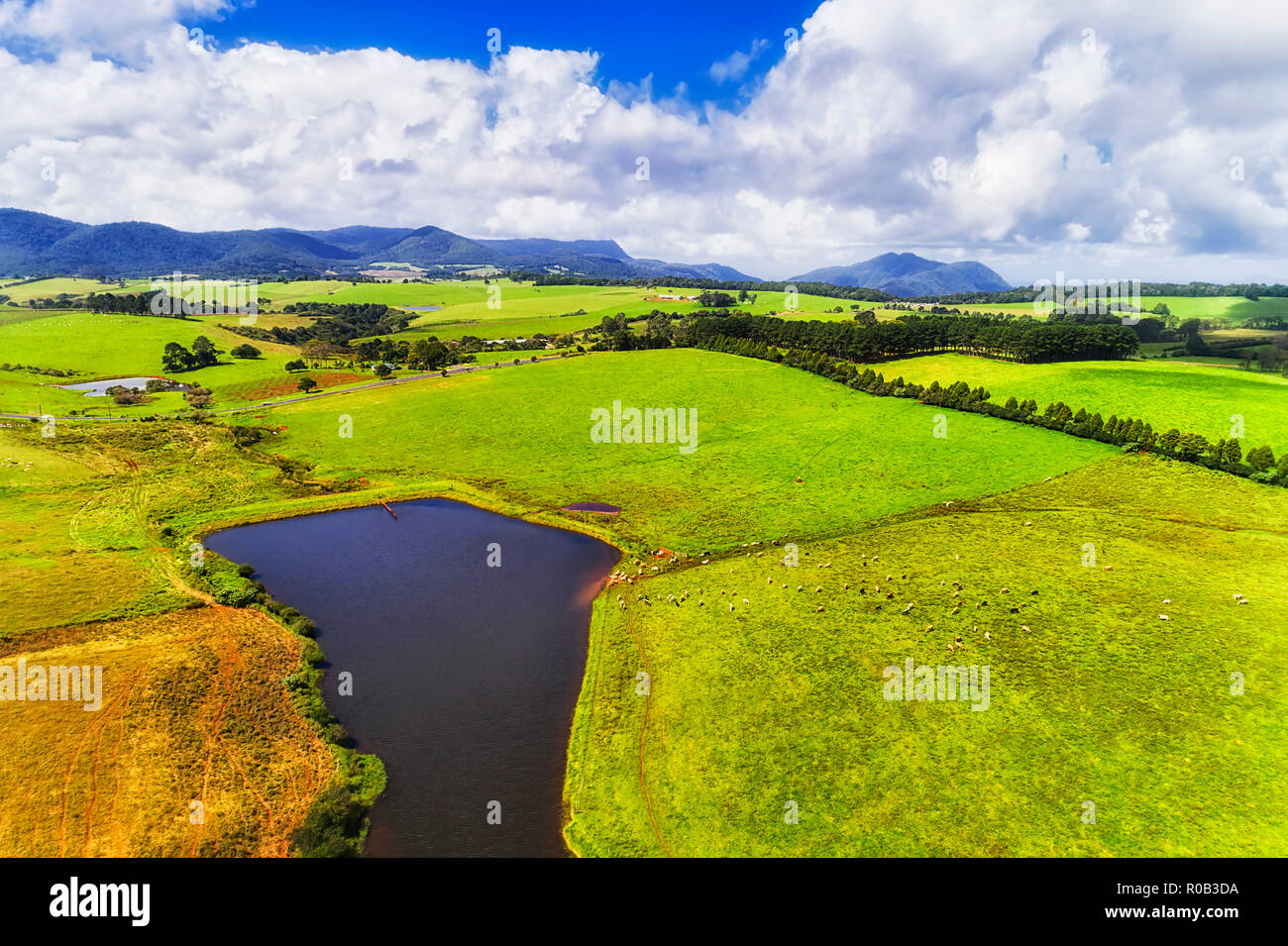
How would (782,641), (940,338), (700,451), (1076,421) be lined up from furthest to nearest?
(940,338), (1076,421), (700,451), (782,641)

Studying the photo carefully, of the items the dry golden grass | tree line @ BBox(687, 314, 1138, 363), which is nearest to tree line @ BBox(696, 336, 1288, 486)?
tree line @ BBox(687, 314, 1138, 363)

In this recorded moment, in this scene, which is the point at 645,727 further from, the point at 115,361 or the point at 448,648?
the point at 115,361

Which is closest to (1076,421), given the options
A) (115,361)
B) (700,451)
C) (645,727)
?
(700,451)

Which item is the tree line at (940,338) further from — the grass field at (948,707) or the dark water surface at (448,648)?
the dark water surface at (448,648)

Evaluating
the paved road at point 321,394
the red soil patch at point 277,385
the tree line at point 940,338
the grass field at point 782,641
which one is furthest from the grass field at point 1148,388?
the red soil patch at point 277,385

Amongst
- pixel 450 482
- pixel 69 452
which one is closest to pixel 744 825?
pixel 450 482

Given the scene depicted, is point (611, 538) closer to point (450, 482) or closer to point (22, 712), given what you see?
point (450, 482)

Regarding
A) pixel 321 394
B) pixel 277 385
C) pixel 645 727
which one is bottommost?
pixel 645 727
